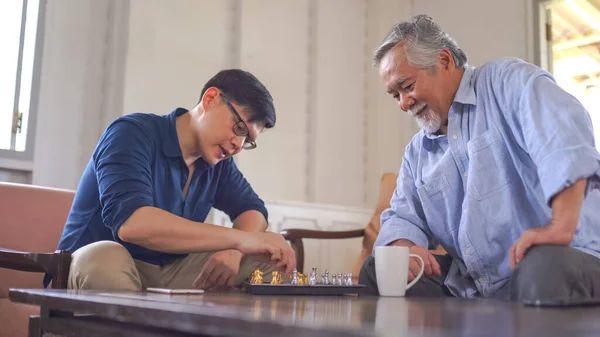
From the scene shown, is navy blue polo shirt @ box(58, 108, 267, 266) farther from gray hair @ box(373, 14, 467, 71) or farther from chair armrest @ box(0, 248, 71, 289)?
gray hair @ box(373, 14, 467, 71)

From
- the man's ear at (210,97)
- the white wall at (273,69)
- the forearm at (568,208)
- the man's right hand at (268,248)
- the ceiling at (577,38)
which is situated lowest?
the man's right hand at (268,248)

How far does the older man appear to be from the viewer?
1275 mm

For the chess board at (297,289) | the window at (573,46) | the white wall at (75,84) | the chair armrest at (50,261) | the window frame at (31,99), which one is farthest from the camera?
the window at (573,46)

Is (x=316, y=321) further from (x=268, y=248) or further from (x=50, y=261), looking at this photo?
(x=50, y=261)

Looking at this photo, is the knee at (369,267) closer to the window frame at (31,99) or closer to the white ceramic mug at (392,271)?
the white ceramic mug at (392,271)

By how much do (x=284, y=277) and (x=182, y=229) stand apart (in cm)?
32

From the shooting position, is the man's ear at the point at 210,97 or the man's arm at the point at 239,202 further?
the man's arm at the point at 239,202

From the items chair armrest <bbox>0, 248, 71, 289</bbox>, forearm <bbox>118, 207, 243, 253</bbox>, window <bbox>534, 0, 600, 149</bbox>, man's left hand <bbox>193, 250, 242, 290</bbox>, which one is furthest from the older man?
window <bbox>534, 0, 600, 149</bbox>

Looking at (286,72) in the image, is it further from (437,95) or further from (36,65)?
(437,95)

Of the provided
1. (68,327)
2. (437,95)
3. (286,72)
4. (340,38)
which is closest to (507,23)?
(340,38)

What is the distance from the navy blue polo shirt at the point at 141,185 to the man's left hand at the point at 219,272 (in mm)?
200

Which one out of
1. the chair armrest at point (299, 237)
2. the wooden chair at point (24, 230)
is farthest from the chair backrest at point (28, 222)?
the chair armrest at point (299, 237)

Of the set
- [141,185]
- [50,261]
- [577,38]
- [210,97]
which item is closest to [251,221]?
[210,97]

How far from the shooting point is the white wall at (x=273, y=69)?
3.05m
